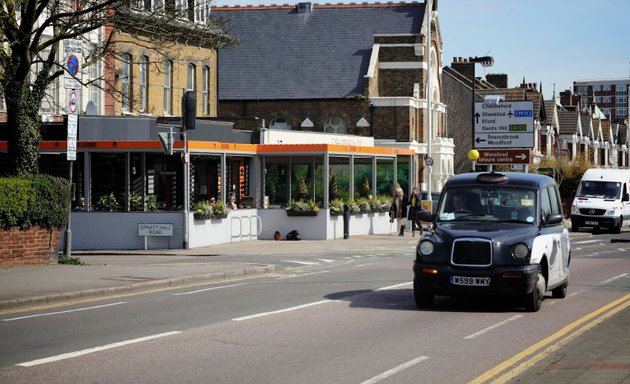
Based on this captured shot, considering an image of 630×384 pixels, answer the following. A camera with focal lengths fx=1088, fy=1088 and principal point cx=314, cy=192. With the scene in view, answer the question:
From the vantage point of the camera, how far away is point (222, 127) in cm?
3847

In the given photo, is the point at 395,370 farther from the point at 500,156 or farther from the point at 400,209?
the point at 500,156

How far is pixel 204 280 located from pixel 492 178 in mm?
7351

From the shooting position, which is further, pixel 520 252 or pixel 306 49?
pixel 306 49

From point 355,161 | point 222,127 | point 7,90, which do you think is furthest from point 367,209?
point 7,90

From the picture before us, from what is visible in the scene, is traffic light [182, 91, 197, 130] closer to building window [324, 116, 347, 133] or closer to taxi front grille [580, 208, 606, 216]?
taxi front grille [580, 208, 606, 216]

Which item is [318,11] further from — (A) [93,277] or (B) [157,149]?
(A) [93,277]

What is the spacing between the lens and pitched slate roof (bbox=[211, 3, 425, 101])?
212 ft

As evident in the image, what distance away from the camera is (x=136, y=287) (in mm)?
19484

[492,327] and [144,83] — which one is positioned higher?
[144,83]

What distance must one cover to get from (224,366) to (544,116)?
275 ft

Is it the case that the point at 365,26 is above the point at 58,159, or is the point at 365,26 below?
above

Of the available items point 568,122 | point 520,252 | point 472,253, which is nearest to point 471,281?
point 472,253

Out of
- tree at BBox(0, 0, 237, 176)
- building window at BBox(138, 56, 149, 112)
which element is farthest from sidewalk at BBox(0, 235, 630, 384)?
building window at BBox(138, 56, 149, 112)

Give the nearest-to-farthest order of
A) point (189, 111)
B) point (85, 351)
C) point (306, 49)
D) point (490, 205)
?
point (85, 351)
point (490, 205)
point (189, 111)
point (306, 49)
